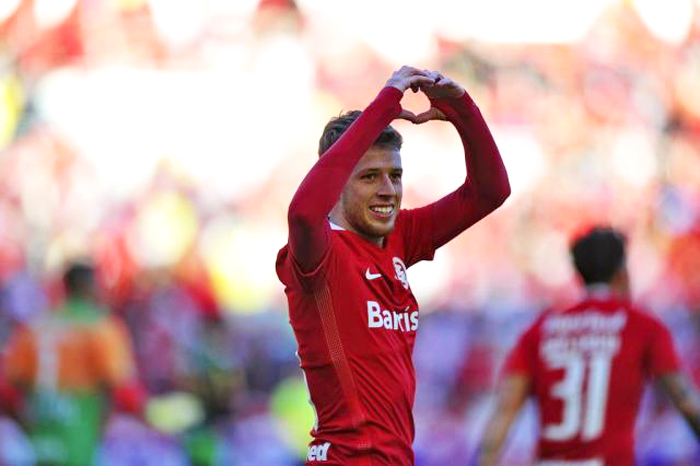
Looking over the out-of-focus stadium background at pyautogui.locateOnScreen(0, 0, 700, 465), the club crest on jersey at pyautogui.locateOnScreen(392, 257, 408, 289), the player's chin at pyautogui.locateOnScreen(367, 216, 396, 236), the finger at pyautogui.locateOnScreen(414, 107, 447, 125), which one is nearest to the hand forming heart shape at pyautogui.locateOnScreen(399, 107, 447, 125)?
the finger at pyautogui.locateOnScreen(414, 107, 447, 125)

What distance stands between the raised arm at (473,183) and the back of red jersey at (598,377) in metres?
0.94

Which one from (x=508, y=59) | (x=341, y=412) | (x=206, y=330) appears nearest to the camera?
(x=341, y=412)

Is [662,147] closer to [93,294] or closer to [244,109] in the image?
[244,109]

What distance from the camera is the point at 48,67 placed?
463 inches

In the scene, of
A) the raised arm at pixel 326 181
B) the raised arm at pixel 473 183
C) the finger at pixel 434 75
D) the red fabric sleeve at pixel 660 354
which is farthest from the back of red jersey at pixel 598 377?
the raised arm at pixel 326 181

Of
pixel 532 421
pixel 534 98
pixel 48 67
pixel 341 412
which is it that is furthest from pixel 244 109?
pixel 341 412

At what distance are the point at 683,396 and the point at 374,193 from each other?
1595mm

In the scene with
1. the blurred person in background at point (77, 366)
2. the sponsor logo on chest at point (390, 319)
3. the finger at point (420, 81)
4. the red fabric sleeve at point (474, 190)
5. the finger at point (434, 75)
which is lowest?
the sponsor logo on chest at point (390, 319)

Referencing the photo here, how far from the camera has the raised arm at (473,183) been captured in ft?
13.9

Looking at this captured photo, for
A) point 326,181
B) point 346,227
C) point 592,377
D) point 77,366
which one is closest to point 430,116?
point 346,227

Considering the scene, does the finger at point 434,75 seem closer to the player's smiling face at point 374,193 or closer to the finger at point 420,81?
the finger at point 420,81

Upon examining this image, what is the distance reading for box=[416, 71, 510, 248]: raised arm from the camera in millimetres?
4250

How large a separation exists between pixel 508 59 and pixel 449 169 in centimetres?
126

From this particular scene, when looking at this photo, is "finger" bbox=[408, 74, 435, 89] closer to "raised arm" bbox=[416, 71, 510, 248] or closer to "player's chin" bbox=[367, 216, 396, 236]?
"raised arm" bbox=[416, 71, 510, 248]
